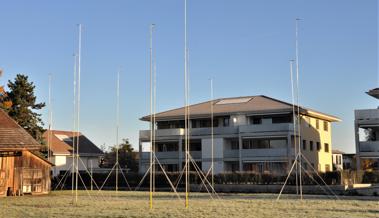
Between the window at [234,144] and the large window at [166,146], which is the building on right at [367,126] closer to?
the window at [234,144]

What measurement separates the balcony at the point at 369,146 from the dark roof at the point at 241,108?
1048cm

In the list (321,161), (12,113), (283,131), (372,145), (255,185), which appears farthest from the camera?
(321,161)

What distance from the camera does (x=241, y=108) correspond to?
60219 mm

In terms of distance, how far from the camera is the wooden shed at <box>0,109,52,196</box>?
3509cm

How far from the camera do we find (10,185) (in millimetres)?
36562

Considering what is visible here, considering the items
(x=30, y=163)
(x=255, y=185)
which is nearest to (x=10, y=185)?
(x=30, y=163)

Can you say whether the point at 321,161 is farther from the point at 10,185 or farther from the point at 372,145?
the point at 10,185

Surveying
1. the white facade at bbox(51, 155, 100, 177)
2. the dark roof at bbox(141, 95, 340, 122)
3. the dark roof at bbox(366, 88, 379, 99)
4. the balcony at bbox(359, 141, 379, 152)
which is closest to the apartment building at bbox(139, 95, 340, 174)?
the dark roof at bbox(141, 95, 340, 122)

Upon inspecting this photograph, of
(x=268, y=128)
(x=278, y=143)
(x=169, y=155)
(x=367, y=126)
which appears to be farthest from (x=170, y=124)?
(x=367, y=126)

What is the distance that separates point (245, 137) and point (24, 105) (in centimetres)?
2326

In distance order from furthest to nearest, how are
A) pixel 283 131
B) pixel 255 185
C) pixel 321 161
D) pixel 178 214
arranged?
pixel 321 161, pixel 283 131, pixel 255 185, pixel 178 214

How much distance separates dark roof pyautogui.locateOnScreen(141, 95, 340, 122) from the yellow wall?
1.06 meters

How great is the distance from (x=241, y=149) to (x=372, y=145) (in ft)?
48.5

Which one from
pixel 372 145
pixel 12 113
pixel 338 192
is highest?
pixel 12 113
